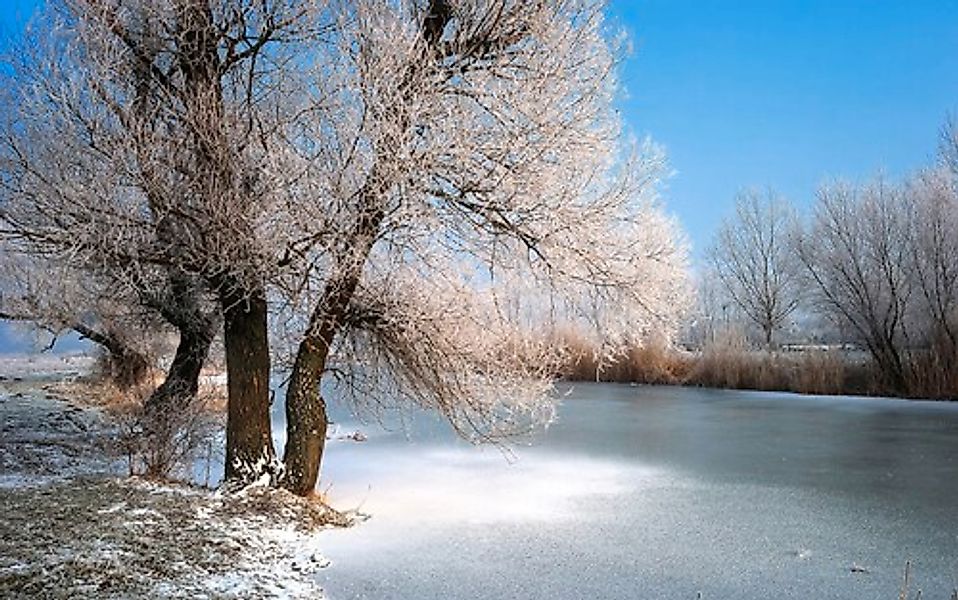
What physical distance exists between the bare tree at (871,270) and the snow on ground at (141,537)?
16531 mm

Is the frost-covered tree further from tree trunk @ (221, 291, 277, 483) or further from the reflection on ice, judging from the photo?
the reflection on ice

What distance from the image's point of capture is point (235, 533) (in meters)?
5.24

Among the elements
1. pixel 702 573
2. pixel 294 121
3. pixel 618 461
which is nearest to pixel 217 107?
pixel 294 121

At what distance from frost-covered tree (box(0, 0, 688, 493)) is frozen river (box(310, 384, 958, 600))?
1.07m

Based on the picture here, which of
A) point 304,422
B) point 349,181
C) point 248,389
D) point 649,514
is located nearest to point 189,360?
point 248,389

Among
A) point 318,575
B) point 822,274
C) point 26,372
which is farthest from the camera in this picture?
point 26,372

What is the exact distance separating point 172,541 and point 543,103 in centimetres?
395

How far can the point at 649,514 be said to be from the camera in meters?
6.55

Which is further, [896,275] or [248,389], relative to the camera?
[896,275]

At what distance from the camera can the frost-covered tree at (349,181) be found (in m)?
6.09

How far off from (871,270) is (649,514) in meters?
15.8

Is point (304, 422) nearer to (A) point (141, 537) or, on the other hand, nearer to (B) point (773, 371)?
(A) point (141, 537)

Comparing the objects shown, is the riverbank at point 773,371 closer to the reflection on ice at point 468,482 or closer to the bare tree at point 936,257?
the bare tree at point 936,257

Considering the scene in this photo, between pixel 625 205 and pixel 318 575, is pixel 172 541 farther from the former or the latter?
pixel 625 205
